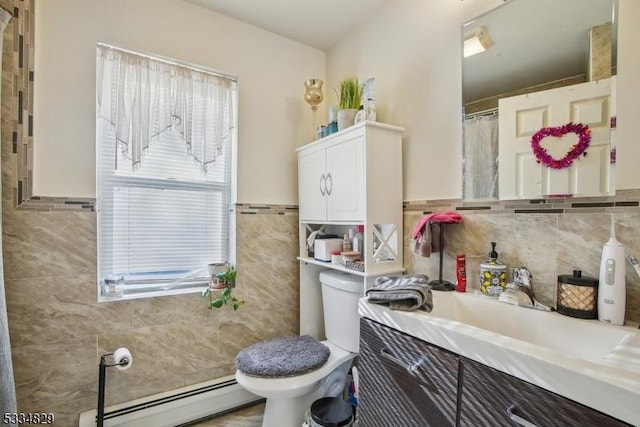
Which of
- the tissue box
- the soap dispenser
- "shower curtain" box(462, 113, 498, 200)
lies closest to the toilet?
the tissue box

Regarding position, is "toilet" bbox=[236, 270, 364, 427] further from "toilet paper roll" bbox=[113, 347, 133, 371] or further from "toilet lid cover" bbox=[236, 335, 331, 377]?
"toilet paper roll" bbox=[113, 347, 133, 371]

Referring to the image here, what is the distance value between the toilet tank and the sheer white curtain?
43.4 inches

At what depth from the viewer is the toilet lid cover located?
147 cm

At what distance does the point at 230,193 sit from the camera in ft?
6.73

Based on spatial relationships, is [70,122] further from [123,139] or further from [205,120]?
[205,120]

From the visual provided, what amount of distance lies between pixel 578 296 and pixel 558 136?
0.56 meters

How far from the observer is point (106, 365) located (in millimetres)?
1525

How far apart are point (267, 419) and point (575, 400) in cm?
143

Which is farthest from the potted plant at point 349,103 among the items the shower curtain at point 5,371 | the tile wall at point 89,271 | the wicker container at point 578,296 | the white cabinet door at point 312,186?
the shower curtain at point 5,371

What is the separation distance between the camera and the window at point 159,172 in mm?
1649

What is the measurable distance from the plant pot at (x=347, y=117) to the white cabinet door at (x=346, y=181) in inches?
5.8

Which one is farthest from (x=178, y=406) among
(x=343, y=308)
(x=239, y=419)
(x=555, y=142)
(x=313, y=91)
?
(x=555, y=142)

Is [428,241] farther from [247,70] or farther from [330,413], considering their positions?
[247,70]

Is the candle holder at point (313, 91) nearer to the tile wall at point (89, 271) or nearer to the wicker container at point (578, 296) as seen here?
the tile wall at point (89, 271)
